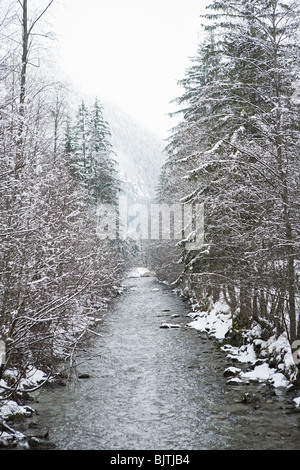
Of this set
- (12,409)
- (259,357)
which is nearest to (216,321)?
(259,357)

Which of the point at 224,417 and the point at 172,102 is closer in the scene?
the point at 224,417

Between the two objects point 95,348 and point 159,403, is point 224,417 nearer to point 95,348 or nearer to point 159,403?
point 159,403

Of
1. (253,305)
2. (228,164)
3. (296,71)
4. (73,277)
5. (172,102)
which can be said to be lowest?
(253,305)

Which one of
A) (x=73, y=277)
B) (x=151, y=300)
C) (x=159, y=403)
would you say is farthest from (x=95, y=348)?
(x=151, y=300)

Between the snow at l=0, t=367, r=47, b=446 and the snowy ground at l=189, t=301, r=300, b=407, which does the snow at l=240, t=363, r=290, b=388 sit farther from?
the snow at l=0, t=367, r=47, b=446

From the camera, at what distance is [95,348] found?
1435cm

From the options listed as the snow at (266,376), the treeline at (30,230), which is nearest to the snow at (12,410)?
the treeline at (30,230)

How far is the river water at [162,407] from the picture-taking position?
7.09 metres

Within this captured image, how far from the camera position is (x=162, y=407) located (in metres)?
8.80

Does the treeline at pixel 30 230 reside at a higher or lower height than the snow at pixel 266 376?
higher

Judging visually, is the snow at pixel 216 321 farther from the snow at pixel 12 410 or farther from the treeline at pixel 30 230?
the snow at pixel 12 410

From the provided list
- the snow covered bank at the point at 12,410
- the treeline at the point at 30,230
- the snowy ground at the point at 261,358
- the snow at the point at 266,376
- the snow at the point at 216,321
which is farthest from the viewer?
the snow at the point at 216,321

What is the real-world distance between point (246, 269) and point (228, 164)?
3.06 meters

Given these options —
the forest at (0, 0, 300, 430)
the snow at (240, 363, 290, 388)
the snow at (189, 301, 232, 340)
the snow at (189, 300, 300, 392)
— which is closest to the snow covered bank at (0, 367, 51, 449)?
the forest at (0, 0, 300, 430)
